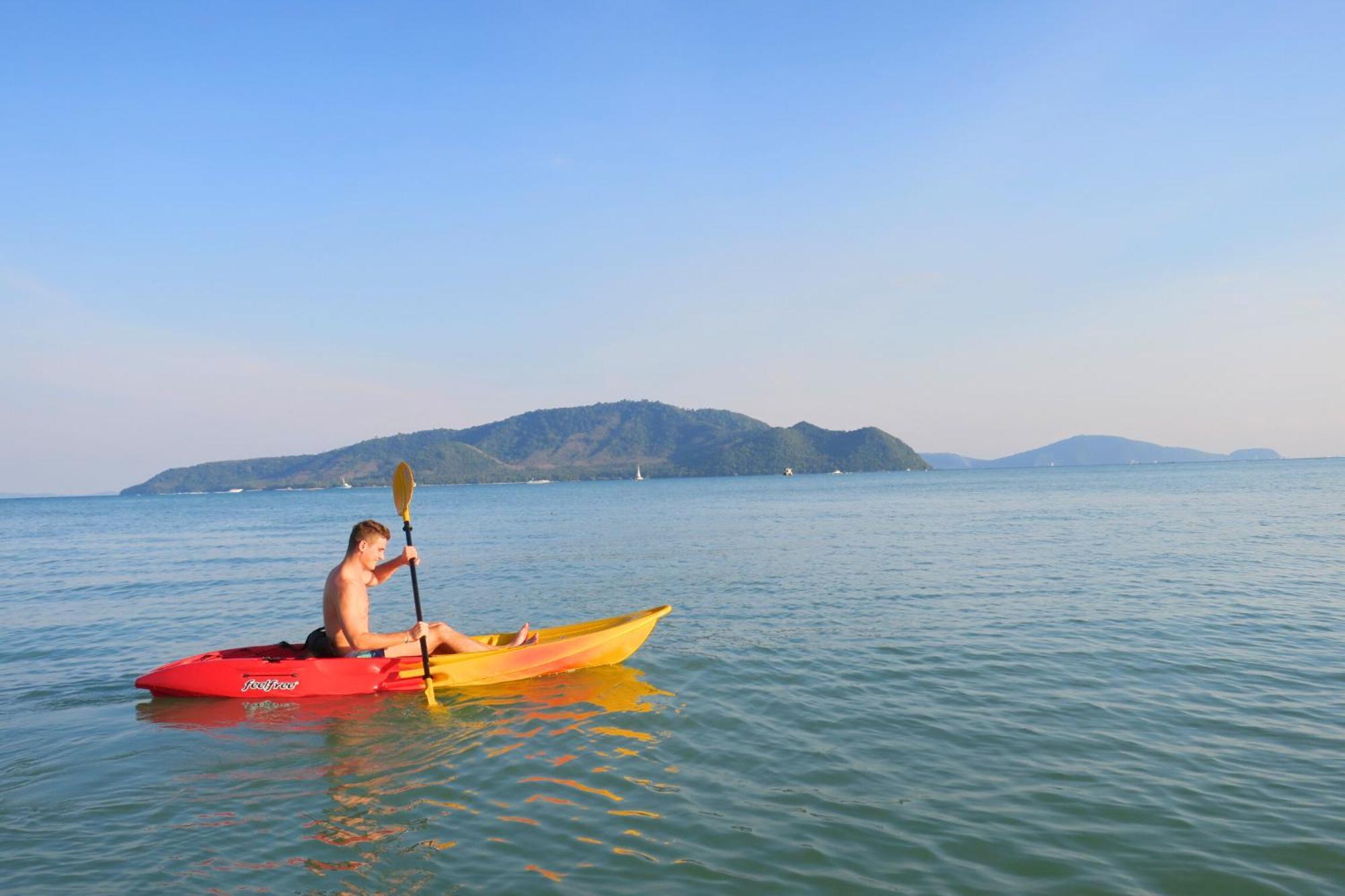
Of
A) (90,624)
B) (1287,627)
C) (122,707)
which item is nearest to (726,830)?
(122,707)

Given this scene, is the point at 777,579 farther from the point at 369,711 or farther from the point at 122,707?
the point at 122,707

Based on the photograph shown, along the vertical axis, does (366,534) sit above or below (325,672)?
above

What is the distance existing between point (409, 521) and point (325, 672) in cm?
208

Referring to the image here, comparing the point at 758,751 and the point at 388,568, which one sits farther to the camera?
the point at 388,568

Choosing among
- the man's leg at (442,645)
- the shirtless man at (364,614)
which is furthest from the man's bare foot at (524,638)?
the shirtless man at (364,614)

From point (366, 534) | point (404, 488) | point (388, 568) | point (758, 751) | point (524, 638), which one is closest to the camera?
point (758, 751)

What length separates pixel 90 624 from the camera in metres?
16.0

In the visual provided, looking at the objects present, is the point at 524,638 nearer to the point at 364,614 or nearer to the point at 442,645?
the point at 442,645

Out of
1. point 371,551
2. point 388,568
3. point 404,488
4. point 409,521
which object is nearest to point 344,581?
point 371,551

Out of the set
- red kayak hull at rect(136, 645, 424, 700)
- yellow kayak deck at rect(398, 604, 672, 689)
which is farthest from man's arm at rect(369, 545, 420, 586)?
yellow kayak deck at rect(398, 604, 672, 689)

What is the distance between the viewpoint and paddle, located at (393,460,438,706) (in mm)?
9766

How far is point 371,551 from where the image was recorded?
9.65 metres

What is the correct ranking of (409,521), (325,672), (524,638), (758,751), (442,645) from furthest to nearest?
(524,638), (409,521), (442,645), (325,672), (758,751)

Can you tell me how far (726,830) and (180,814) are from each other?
4555 mm
